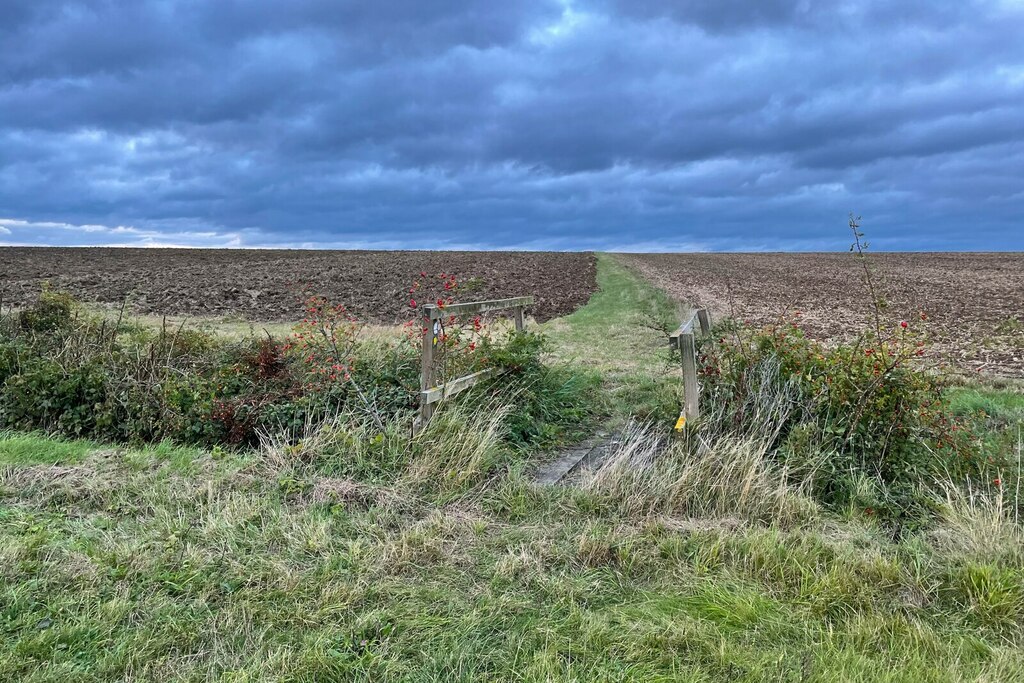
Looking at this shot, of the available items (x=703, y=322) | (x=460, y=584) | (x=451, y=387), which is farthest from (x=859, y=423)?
(x=460, y=584)

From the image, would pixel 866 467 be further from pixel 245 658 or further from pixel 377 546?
pixel 245 658

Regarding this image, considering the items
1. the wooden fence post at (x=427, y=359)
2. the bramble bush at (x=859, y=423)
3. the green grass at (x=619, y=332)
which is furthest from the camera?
the green grass at (x=619, y=332)

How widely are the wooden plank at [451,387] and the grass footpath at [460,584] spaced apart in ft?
2.75

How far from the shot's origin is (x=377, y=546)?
171 inches

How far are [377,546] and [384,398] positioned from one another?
311cm

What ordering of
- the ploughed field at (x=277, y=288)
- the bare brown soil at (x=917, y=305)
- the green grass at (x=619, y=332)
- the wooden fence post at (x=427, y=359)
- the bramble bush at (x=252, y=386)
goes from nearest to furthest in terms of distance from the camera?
the wooden fence post at (x=427, y=359) → the bramble bush at (x=252, y=386) → the green grass at (x=619, y=332) → the bare brown soil at (x=917, y=305) → the ploughed field at (x=277, y=288)

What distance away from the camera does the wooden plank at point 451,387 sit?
6.43 metres

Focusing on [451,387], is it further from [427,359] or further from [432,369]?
[427,359]

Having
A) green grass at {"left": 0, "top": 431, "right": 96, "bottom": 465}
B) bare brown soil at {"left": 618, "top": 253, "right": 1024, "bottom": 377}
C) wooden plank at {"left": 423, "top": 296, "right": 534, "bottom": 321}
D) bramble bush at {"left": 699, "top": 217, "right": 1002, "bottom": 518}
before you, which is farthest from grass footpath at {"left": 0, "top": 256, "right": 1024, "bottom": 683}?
bare brown soil at {"left": 618, "top": 253, "right": 1024, "bottom": 377}

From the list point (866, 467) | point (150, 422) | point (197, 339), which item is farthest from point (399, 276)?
point (866, 467)

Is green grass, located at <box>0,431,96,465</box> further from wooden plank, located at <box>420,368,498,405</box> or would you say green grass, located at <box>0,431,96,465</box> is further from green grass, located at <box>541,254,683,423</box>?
green grass, located at <box>541,254,683,423</box>

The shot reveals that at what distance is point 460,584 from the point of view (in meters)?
3.97

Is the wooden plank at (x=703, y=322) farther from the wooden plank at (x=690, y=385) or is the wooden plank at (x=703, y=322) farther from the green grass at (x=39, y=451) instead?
the green grass at (x=39, y=451)

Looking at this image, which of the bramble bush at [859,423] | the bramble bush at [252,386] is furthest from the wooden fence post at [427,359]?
the bramble bush at [859,423]
